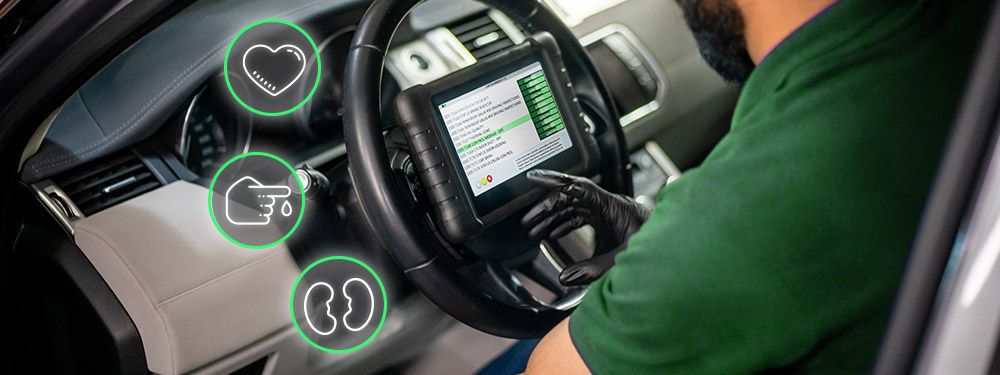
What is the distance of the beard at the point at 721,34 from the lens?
0.94 m

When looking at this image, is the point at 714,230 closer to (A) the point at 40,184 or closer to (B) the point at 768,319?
(B) the point at 768,319

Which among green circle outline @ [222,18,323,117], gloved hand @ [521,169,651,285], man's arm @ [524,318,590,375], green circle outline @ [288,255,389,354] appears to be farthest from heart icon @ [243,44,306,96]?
man's arm @ [524,318,590,375]

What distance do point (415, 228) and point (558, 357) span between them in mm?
240

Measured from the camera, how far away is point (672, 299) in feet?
2.53

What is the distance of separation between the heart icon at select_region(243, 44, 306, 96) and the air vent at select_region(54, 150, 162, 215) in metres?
0.21

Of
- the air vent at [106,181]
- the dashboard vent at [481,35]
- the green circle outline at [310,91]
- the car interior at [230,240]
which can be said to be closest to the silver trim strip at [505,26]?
the dashboard vent at [481,35]

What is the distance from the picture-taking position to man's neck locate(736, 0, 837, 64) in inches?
32.0

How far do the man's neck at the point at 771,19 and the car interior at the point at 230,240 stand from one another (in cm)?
44

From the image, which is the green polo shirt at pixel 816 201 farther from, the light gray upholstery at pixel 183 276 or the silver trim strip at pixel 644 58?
the silver trim strip at pixel 644 58

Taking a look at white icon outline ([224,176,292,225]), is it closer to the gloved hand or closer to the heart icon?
the heart icon

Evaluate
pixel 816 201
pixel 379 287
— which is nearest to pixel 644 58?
pixel 379 287

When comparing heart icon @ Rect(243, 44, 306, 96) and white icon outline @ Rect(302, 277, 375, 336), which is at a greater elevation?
heart icon @ Rect(243, 44, 306, 96)

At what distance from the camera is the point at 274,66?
135 cm

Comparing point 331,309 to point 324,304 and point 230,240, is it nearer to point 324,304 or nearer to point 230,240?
point 324,304
